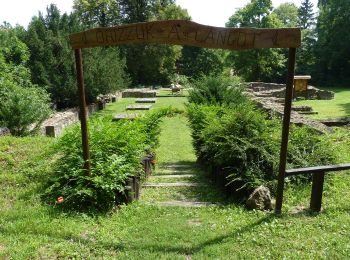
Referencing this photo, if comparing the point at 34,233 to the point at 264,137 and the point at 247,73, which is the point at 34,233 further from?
the point at 247,73

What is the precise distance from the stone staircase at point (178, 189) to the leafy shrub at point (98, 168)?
1.99ft

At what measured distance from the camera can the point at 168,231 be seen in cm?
426

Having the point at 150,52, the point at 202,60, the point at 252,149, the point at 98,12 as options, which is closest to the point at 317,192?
the point at 252,149

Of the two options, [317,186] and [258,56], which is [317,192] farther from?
[258,56]

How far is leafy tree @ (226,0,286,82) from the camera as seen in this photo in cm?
3881

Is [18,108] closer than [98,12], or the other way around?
[18,108]

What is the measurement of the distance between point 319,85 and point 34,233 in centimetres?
4516

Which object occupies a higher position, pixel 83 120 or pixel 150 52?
pixel 150 52

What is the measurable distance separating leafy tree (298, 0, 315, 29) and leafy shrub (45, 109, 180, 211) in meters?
68.4

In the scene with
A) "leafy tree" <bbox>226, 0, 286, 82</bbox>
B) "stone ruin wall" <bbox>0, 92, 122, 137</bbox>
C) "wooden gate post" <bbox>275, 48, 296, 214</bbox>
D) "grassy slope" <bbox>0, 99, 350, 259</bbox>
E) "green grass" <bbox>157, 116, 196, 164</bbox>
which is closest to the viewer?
"grassy slope" <bbox>0, 99, 350, 259</bbox>

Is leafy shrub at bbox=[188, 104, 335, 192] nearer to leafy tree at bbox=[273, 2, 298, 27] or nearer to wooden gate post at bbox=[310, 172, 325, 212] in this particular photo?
wooden gate post at bbox=[310, 172, 325, 212]

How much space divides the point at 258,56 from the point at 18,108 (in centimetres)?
3120

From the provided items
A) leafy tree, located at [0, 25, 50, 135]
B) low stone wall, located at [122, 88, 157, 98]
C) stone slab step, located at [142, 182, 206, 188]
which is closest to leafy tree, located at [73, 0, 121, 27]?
low stone wall, located at [122, 88, 157, 98]

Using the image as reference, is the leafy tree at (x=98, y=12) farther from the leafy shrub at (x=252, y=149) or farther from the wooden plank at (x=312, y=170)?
the wooden plank at (x=312, y=170)
